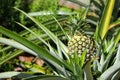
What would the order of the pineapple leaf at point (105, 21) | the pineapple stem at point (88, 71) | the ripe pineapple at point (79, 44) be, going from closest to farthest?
the pineapple stem at point (88, 71)
the ripe pineapple at point (79, 44)
the pineapple leaf at point (105, 21)

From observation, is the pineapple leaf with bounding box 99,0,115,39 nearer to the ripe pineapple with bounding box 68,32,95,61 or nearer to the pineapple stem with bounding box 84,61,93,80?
the ripe pineapple with bounding box 68,32,95,61

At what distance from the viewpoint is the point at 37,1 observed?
3.30 metres

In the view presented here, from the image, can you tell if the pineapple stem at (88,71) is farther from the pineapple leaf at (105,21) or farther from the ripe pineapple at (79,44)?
the pineapple leaf at (105,21)

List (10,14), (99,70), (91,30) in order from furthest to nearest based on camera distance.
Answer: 1. (10,14)
2. (91,30)
3. (99,70)

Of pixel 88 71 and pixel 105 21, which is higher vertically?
pixel 105 21

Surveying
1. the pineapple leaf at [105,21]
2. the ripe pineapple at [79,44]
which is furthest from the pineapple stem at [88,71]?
the pineapple leaf at [105,21]

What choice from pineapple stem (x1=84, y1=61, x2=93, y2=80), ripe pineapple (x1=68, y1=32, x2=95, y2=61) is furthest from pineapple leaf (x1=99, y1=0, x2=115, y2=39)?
pineapple stem (x1=84, y1=61, x2=93, y2=80)

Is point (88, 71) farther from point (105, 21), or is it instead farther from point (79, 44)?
point (105, 21)

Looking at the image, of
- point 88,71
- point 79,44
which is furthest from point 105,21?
point 88,71

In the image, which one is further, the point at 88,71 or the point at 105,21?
the point at 105,21

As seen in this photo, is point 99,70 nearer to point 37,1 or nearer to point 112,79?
point 112,79

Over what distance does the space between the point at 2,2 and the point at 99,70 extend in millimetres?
1780

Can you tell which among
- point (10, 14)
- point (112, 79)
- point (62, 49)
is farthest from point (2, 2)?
point (112, 79)

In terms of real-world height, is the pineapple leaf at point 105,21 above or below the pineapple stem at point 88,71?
above
